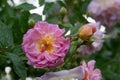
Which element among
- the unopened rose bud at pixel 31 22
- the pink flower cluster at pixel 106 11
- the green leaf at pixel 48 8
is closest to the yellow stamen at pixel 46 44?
the unopened rose bud at pixel 31 22

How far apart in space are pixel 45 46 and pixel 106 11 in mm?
518

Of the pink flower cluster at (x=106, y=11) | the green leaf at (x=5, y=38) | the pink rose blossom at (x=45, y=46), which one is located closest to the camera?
the pink rose blossom at (x=45, y=46)

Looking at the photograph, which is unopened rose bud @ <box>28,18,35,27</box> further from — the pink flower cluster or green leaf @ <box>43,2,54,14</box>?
the pink flower cluster

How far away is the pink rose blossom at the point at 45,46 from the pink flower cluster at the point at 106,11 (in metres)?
0.46

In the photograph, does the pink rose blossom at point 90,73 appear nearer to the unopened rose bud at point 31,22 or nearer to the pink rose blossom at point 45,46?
the pink rose blossom at point 45,46

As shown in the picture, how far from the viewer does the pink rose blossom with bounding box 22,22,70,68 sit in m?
0.92

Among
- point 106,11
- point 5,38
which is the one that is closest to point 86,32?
point 5,38

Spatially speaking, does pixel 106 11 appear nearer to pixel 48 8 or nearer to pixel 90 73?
pixel 48 8

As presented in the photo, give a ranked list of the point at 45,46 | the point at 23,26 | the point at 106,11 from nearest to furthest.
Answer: the point at 45,46 < the point at 23,26 < the point at 106,11

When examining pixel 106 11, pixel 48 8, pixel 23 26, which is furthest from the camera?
pixel 106 11

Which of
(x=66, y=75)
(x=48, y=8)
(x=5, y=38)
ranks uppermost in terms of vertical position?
(x=48, y=8)

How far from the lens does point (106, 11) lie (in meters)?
1.42

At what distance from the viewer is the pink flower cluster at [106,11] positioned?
1397 millimetres

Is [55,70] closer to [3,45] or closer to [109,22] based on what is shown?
[3,45]
